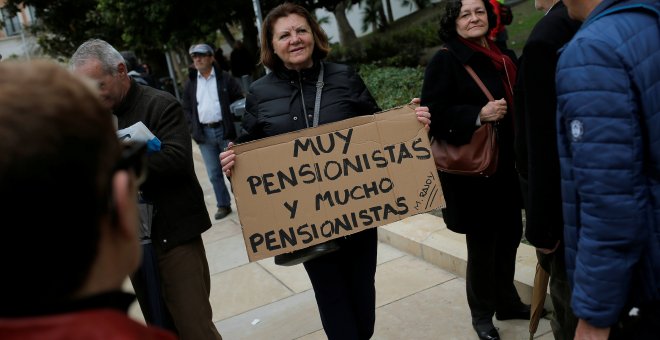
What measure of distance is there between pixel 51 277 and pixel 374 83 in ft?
26.7

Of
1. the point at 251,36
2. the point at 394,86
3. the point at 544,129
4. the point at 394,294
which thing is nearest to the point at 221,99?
the point at 394,86

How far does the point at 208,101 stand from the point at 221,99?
0.52ft

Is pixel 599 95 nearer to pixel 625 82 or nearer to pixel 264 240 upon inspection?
pixel 625 82

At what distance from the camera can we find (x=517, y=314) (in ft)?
12.2

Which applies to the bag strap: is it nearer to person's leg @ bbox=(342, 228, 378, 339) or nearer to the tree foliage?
person's leg @ bbox=(342, 228, 378, 339)

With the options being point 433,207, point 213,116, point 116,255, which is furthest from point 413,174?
point 213,116

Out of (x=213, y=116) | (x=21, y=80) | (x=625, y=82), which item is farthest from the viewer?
(x=213, y=116)

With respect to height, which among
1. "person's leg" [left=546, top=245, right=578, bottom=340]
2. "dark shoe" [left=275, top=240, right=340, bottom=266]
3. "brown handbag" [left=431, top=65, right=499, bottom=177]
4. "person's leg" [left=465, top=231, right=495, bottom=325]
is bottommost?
"person's leg" [left=465, top=231, right=495, bottom=325]

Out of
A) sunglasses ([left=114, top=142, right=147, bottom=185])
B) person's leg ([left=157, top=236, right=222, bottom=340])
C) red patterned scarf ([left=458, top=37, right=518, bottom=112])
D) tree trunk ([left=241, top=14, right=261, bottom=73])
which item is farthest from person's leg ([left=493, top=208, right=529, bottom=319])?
tree trunk ([left=241, top=14, right=261, bottom=73])

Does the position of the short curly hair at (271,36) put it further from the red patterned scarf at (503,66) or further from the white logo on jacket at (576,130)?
the white logo on jacket at (576,130)

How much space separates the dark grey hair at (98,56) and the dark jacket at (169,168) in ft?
0.55

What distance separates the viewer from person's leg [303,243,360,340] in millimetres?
2977

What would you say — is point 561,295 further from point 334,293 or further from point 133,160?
point 133,160

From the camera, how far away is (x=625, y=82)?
5.28 feet
